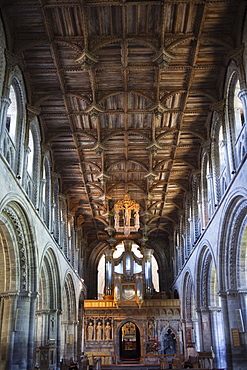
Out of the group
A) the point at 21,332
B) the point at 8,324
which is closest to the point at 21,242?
the point at 8,324

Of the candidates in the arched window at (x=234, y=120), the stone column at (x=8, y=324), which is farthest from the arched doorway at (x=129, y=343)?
the arched window at (x=234, y=120)

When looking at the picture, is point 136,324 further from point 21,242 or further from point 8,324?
point 21,242

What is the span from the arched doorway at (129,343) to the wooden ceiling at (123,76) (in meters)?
16.1

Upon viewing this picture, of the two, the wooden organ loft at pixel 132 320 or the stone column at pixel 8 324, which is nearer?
the stone column at pixel 8 324

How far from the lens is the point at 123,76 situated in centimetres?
1761

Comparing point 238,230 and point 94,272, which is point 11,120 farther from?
point 94,272

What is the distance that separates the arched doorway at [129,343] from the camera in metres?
36.2

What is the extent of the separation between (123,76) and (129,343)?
2642 cm

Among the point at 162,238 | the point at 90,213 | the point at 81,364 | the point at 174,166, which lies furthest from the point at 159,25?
the point at 162,238

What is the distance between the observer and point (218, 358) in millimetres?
20938

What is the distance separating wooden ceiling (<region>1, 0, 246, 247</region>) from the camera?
1445 cm

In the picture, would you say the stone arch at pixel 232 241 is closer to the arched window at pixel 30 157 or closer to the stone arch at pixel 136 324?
the arched window at pixel 30 157

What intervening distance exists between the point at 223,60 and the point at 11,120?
28.0 ft

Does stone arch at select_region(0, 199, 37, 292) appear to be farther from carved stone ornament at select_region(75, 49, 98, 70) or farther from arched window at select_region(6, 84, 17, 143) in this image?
carved stone ornament at select_region(75, 49, 98, 70)
